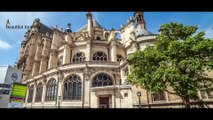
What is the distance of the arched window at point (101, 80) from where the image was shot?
69.9ft

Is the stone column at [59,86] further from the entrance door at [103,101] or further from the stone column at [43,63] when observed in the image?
the stone column at [43,63]

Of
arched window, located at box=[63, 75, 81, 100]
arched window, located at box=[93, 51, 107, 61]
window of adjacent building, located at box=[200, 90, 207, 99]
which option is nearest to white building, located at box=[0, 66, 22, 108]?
arched window, located at box=[63, 75, 81, 100]

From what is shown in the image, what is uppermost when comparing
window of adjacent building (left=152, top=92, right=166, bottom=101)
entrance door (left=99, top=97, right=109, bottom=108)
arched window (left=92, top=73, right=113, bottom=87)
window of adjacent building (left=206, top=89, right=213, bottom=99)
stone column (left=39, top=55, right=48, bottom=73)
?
stone column (left=39, top=55, right=48, bottom=73)

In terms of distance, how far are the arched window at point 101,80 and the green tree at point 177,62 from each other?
29.9 ft

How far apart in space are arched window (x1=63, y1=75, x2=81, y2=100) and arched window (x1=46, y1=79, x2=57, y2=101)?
2.25 metres

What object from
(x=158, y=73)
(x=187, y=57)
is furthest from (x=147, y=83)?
(x=187, y=57)

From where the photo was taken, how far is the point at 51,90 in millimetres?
23531

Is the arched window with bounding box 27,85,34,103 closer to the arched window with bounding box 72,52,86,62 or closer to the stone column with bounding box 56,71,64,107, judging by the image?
the stone column with bounding box 56,71,64,107

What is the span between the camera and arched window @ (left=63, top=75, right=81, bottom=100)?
21109mm

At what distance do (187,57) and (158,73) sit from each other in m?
2.66

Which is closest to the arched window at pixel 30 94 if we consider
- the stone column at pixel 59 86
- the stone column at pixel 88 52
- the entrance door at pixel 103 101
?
the stone column at pixel 59 86
